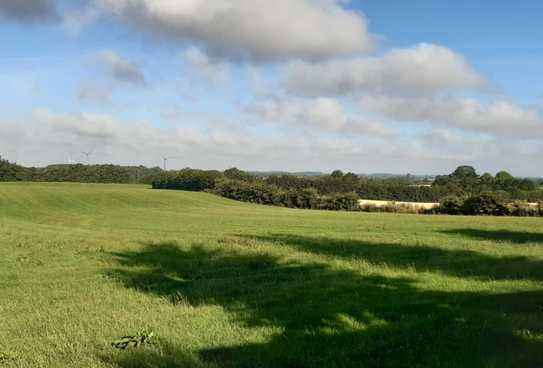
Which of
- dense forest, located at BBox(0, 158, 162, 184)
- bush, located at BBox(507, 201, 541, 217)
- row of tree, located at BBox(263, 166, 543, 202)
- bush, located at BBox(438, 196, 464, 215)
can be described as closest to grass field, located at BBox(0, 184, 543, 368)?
bush, located at BBox(507, 201, 541, 217)

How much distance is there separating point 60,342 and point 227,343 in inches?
96.0

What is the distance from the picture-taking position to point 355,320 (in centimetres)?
777

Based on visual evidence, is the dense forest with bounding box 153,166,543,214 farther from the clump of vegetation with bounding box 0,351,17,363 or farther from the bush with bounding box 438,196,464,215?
the clump of vegetation with bounding box 0,351,17,363

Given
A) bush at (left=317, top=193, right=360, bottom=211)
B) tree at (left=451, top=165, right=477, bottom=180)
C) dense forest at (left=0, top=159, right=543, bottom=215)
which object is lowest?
bush at (left=317, top=193, right=360, bottom=211)

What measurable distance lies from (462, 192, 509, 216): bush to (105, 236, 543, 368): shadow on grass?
212 ft

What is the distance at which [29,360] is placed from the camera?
6648 millimetres

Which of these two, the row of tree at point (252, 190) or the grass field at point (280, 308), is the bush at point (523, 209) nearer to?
the row of tree at point (252, 190)

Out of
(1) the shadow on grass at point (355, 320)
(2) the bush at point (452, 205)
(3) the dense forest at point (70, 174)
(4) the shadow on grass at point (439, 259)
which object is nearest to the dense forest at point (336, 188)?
(2) the bush at point (452, 205)

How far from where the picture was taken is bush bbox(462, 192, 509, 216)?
70125 millimetres

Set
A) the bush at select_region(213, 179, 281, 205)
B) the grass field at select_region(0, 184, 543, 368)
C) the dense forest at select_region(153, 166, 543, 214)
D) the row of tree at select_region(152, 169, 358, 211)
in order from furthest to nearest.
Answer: the bush at select_region(213, 179, 281, 205) < the row of tree at select_region(152, 169, 358, 211) < the dense forest at select_region(153, 166, 543, 214) < the grass field at select_region(0, 184, 543, 368)

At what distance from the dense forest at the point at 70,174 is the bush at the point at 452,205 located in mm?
95923

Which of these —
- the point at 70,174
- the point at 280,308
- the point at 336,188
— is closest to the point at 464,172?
the point at 336,188

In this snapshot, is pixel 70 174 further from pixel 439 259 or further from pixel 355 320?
pixel 355 320

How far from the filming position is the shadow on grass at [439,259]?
11352 mm
